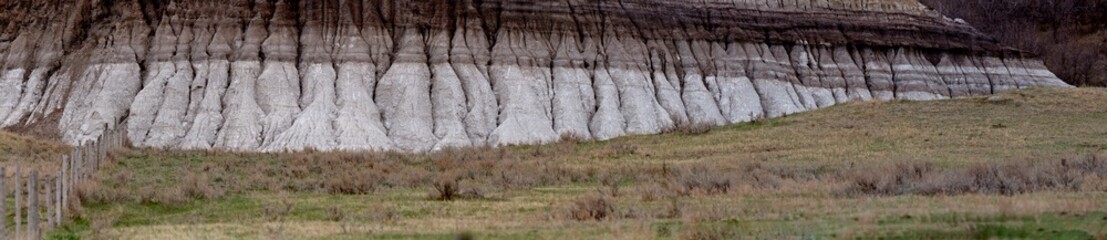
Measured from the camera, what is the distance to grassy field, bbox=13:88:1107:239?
65.0ft

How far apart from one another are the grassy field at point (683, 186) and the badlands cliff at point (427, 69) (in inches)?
725

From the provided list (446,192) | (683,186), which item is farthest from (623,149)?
(446,192)

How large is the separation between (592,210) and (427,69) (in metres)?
47.3

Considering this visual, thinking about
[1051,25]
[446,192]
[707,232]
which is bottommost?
[446,192]

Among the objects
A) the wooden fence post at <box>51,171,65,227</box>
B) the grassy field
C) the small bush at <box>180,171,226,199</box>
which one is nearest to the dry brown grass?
the grassy field

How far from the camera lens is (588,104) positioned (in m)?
69.8

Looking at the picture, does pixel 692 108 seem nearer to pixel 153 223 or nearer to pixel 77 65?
pixel 77 65

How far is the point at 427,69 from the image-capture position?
227 feet

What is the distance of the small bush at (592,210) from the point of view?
2225cm

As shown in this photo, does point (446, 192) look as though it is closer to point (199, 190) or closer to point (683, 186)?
point (683, 186)

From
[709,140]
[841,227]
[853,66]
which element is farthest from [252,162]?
[853,66]

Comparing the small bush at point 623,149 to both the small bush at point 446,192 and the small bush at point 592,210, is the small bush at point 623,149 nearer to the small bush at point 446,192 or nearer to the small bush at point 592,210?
the small bush at point 446,192

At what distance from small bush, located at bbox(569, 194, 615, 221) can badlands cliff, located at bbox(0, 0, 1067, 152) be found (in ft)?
127

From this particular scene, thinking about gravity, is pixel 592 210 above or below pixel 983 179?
below
